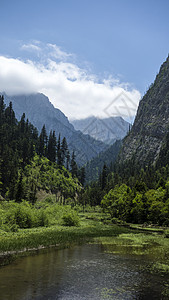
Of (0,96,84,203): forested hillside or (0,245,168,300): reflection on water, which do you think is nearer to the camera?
(0,245,168,300): reflection on water

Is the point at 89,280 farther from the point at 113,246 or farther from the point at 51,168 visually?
the point at 51,168

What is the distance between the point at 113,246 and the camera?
36562 millimetres

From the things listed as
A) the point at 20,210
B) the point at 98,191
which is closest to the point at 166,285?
the point at 20,210

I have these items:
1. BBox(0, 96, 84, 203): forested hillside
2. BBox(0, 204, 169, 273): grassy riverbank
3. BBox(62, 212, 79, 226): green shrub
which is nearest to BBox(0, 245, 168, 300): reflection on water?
BBox(0, 204, 169, 273): grassy riverbank

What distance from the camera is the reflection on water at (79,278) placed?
1739cm

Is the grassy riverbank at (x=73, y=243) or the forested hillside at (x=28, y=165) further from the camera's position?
the forested hillside at (x=28, y=165)

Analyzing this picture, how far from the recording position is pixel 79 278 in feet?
69.4

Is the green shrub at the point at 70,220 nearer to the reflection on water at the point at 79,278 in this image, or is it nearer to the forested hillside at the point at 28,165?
the reflection on water at the point at 79,278

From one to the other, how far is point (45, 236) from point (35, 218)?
39.5 ft

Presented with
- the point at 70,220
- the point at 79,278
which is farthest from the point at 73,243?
the point at 70,220

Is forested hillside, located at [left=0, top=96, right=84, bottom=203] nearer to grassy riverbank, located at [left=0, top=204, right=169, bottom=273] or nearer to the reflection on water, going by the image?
grassy riverbank, located at [left=0, top=204, right=169, bottom=273]

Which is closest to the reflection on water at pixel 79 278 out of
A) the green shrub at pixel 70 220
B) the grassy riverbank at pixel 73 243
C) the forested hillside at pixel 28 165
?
the grassy riverbank at pixel 73 243

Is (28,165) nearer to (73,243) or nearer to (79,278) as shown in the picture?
(73,243)

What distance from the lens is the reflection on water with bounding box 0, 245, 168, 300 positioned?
17391 millimetres
